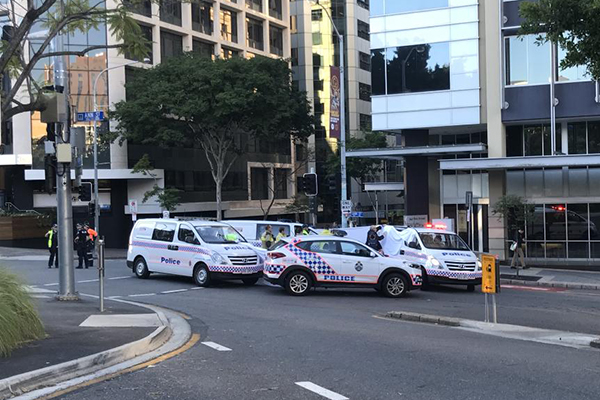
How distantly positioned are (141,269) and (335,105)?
33.3ft

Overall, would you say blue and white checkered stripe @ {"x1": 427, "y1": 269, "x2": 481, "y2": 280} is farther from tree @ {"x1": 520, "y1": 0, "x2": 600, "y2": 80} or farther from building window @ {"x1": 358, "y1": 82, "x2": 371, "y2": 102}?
building window @ {"x1": 358, "y1": 82, "x2": 371, "y2": 102}

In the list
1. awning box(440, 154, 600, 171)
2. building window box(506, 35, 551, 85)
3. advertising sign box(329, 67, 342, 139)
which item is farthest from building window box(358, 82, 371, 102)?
advertising sign box(329, 67, 342, 139)

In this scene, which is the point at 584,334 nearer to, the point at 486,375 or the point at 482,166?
the point at 486,375

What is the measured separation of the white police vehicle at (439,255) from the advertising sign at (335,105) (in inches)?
277

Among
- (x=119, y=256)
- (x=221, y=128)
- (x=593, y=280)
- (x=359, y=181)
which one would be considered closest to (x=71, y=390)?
(x=593, y=280)

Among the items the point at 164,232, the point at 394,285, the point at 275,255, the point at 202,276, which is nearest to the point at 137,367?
the point at 275,255

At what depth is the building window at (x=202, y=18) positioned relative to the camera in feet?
177

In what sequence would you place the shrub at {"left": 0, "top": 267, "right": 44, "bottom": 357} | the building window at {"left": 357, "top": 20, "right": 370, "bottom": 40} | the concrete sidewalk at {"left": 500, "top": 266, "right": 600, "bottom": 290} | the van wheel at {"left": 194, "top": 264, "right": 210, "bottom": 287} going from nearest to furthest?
the shrub at {"left": 0, "top": 267, "right": 44, "bottom": 357}
the van wheel at {"left": 194, "top": 264, "right": 210, "bottom": 287}
the concrete sidewalk at {"left": 500, "top": 266, "right": 600, "bottom": 290}
the building window at {"left": 357, "top": 20, "right": 370, "bottom": 40}

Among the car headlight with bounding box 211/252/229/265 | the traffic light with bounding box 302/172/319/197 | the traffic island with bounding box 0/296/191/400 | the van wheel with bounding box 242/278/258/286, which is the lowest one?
the van wheel with bounding box 242/278/258/286

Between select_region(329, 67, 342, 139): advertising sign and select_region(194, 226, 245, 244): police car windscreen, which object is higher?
select_region(329, 67, 342, 139): advertising sign

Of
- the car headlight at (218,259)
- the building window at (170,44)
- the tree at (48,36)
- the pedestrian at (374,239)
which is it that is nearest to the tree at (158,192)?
the building window at (170,44)

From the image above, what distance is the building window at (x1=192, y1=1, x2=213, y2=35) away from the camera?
54031mm

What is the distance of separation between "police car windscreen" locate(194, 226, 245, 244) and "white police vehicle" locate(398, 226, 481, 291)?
5.01m

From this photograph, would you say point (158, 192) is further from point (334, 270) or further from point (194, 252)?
point (334, 270)
